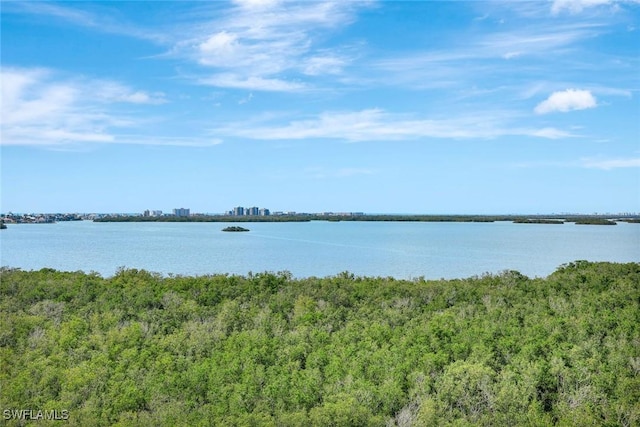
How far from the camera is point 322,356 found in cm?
1622

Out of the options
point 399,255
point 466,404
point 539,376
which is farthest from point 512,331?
point 399,255

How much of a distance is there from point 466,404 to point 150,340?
9.94m

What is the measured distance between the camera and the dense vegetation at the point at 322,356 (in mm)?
13820

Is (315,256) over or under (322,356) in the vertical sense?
over

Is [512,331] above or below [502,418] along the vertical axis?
above

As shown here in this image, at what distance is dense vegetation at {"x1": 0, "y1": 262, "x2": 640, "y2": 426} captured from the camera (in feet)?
45.3

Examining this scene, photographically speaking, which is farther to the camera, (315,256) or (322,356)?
(315,256)

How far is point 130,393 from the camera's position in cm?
1466

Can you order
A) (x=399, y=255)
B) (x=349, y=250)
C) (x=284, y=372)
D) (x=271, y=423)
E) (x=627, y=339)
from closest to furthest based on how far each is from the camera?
(x=271, y=423) → (x=284, y=372) → (x=627, y=339) → (x=399, y=255) → (x=349, y=250)

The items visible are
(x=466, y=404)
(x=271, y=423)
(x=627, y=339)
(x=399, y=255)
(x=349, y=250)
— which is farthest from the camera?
(x=349, y=250)

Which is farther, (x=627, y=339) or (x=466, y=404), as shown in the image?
(x=627, y=339)

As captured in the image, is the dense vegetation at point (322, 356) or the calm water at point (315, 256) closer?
the dense vegetation at point (322, 356)

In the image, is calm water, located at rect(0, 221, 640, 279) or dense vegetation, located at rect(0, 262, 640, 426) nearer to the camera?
dense vegetation, located at rect(0, 262, 640, 426)

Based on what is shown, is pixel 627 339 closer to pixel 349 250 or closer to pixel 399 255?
pixel 399 255
